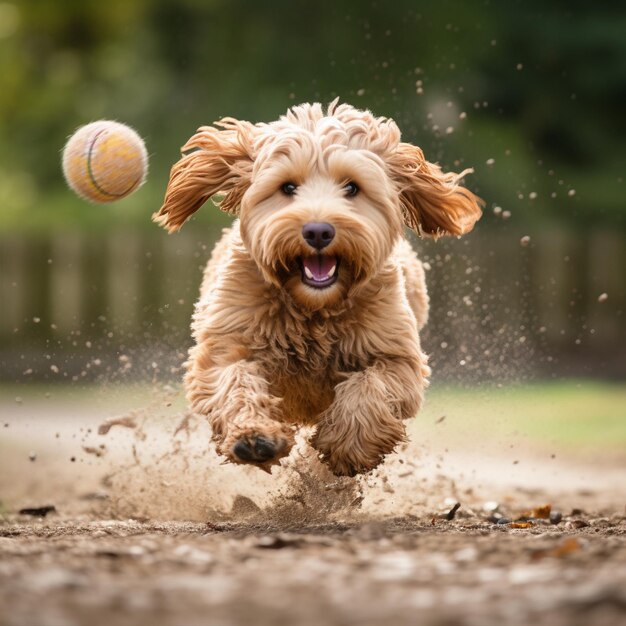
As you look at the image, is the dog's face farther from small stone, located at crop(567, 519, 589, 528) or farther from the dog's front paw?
small stone, located at crop(567, 519, 589, 528)

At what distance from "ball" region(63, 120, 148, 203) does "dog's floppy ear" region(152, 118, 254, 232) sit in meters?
0.25

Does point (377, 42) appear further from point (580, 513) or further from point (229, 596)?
point (229, 596)

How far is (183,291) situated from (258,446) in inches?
421

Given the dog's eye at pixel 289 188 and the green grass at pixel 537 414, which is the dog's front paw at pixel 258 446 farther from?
the green grass at pixel 537 414

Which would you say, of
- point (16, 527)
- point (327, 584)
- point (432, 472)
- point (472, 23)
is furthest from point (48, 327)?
point (327, 584)

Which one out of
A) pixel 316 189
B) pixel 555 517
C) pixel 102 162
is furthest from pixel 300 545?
pixel 102 162

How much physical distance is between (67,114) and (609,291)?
830 cm

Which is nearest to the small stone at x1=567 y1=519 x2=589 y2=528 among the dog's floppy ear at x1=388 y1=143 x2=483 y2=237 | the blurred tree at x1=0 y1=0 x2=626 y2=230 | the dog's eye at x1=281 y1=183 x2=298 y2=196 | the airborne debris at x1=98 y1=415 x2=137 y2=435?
the dog's floppy ear at x1=388 y1=143 x2=483 y2=237

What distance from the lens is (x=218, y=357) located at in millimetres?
5961

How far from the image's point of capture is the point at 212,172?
20.7 feet

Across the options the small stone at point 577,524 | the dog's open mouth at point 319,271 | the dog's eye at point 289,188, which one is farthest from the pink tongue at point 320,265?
the small stone at point 577,524

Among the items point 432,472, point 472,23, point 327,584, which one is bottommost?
point 432,472

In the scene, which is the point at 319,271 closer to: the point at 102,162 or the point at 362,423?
the point at 362,423

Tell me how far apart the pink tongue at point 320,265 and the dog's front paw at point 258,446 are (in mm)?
733
